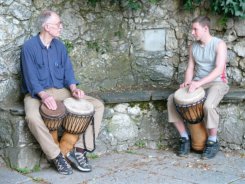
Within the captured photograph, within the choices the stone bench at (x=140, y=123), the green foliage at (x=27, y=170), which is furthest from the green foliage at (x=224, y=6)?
the green foliage at (x=27, y=170)

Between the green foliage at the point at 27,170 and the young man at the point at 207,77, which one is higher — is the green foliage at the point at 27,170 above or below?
below

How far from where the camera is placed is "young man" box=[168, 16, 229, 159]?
4445mm

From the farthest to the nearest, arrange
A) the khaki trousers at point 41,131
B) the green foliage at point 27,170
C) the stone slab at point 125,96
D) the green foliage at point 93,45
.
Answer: the green foliage at point 93,45, the stone slab at point 125,96, the green foliage at point 27,170, the khaki trousers at point 41,131

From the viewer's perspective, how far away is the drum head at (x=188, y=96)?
14.4ft

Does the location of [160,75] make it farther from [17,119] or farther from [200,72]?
[17,119]

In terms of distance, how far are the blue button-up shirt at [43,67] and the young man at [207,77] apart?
1071 mm

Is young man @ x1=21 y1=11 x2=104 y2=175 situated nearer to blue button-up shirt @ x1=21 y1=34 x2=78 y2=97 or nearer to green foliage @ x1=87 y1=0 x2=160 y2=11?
blue button-up shirt @ x1=21 y1=34 x2=78 y2=97

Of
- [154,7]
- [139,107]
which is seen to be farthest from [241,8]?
[139,107]

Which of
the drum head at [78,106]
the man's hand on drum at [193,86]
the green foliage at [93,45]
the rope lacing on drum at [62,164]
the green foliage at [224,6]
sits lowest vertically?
the rope lacing on drum at [62,164]

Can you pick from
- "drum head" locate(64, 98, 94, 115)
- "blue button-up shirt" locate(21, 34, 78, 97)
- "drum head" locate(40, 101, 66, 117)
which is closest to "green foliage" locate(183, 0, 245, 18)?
"blue button-up shirt" locate(21, 34, 78, 97)

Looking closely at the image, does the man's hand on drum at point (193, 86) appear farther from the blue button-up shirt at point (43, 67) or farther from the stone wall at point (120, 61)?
the blue button-up shirt at point (43, 67)

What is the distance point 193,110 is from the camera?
14.5 feet

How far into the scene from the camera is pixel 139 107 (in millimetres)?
4957

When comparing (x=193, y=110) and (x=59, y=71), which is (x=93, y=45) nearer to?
(x=59, y=71)
